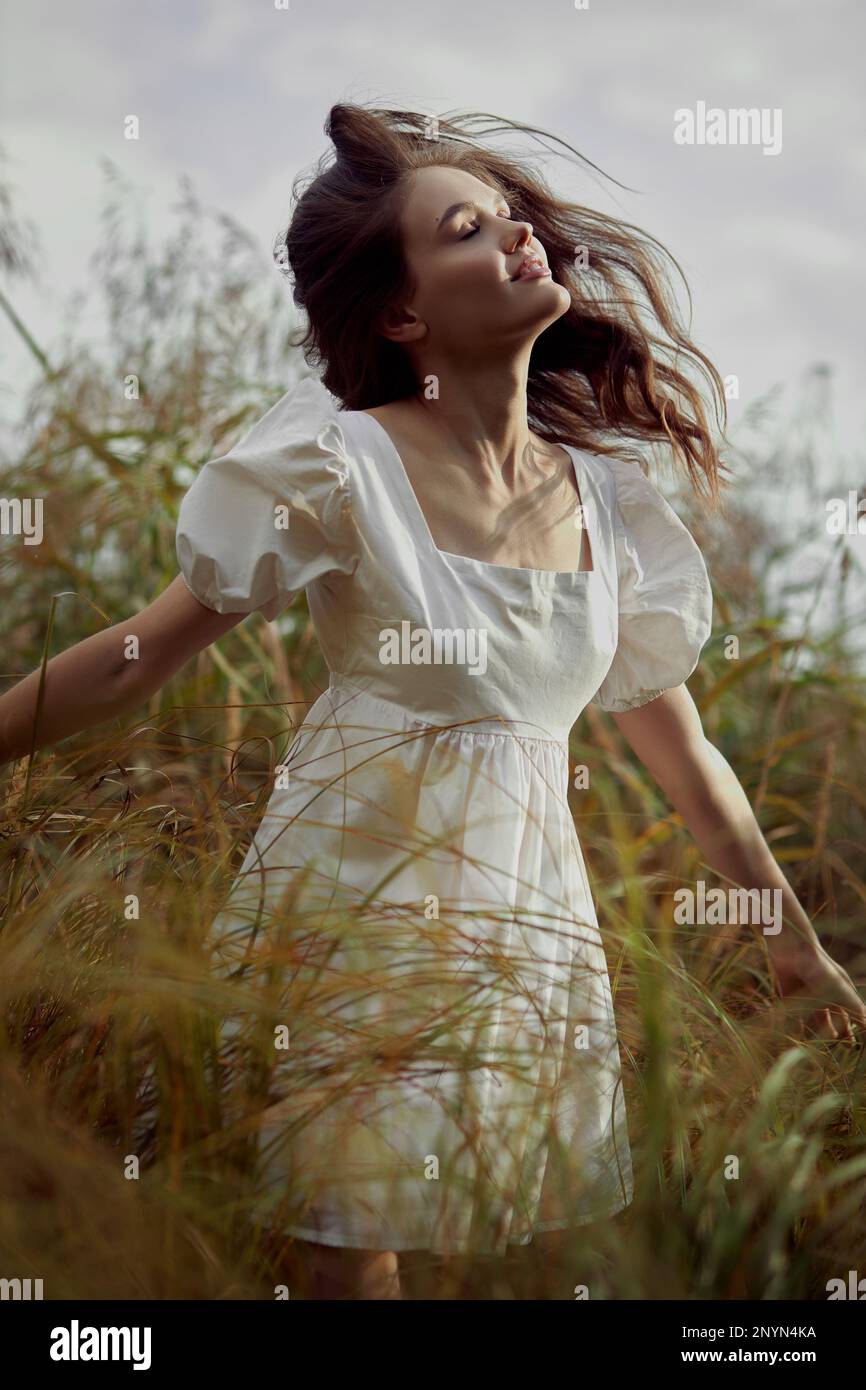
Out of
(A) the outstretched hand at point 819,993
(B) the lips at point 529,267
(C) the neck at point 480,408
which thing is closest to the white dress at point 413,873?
(C) the neck at point 480,408

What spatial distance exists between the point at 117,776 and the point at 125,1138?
0.91m

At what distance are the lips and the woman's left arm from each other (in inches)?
21.2

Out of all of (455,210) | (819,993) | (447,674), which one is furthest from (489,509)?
(819,993)

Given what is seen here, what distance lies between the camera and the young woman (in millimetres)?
1148

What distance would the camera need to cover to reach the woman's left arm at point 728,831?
1.62 meters

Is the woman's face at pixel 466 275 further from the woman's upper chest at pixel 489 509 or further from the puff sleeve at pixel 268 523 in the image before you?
the puff sleeve at pixel 268 523

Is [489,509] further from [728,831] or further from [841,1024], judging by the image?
[841,1024]

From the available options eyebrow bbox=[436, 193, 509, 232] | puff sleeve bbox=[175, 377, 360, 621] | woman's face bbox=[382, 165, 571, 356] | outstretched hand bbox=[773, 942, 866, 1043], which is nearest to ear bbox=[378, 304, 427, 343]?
woman's face bbox=[382, 165, 571, 356]

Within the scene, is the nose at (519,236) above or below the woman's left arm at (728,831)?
above

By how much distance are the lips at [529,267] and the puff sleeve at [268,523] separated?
0.32 meters

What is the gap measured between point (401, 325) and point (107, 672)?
0.58m

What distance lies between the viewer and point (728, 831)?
64.4 inches
